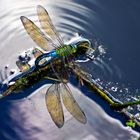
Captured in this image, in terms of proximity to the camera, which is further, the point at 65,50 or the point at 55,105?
the point at 65,50

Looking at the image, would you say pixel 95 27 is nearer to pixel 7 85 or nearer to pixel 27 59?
pixel 27 59

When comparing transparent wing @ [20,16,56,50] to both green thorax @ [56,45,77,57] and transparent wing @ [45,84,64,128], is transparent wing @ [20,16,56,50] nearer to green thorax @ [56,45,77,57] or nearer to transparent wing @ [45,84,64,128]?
green thorax @ [56,45,77,57]

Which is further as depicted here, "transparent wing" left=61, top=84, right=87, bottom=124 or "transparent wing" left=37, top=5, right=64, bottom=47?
"transparent wing" left=37, top=5, right=64, bottom=47

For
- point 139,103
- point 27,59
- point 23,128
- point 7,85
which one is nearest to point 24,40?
point 27,59

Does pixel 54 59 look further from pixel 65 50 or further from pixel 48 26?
pixel 48 26

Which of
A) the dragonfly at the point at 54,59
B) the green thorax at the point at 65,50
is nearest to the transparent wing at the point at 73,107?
the dragonfly at the point at 54,59

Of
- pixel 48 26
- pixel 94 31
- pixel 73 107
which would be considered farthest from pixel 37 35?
pixel 73 107

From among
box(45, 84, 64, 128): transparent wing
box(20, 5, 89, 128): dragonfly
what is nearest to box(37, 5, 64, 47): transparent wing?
box(20, 5, 89, 128): dragonfly
